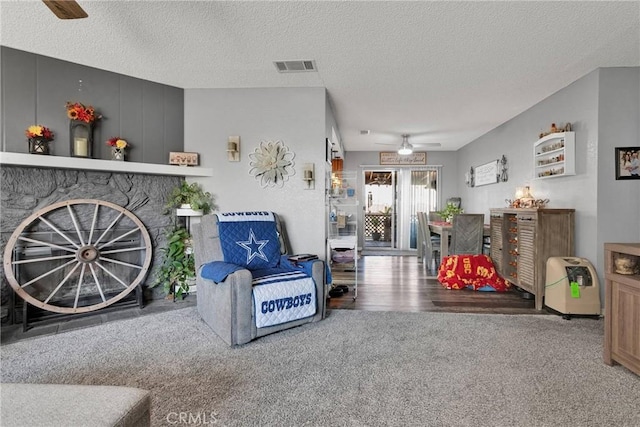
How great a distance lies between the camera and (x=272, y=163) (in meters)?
3.57

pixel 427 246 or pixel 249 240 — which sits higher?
pixel 249 240

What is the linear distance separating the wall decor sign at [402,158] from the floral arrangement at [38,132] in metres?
6.12

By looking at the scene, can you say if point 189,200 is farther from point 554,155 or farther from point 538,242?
point 554,155

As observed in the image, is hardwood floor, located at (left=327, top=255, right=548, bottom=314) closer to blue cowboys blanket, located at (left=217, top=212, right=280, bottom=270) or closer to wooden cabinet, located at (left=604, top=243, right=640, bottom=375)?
blue cowboys blanket, located at (left=217, top=212, right=280, bottom=270)

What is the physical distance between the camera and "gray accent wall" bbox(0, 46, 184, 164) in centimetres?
279

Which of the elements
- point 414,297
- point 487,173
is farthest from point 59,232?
point 487,173

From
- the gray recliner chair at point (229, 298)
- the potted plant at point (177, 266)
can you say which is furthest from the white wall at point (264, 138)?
the gray recliner chair at point (229, 298)

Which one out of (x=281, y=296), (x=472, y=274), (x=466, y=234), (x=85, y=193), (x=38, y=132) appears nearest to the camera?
(x=281, y=296)

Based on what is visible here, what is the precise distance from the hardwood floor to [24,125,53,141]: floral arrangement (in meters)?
3.07

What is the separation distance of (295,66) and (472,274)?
10.9ft

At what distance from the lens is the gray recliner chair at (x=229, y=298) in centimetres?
233

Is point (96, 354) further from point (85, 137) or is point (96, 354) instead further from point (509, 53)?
point (509, 53)

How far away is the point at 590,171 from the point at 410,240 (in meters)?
4.61

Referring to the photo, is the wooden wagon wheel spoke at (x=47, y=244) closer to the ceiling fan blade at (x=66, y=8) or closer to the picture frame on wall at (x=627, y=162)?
the ceiling fan blade at (x=66, y=8)
